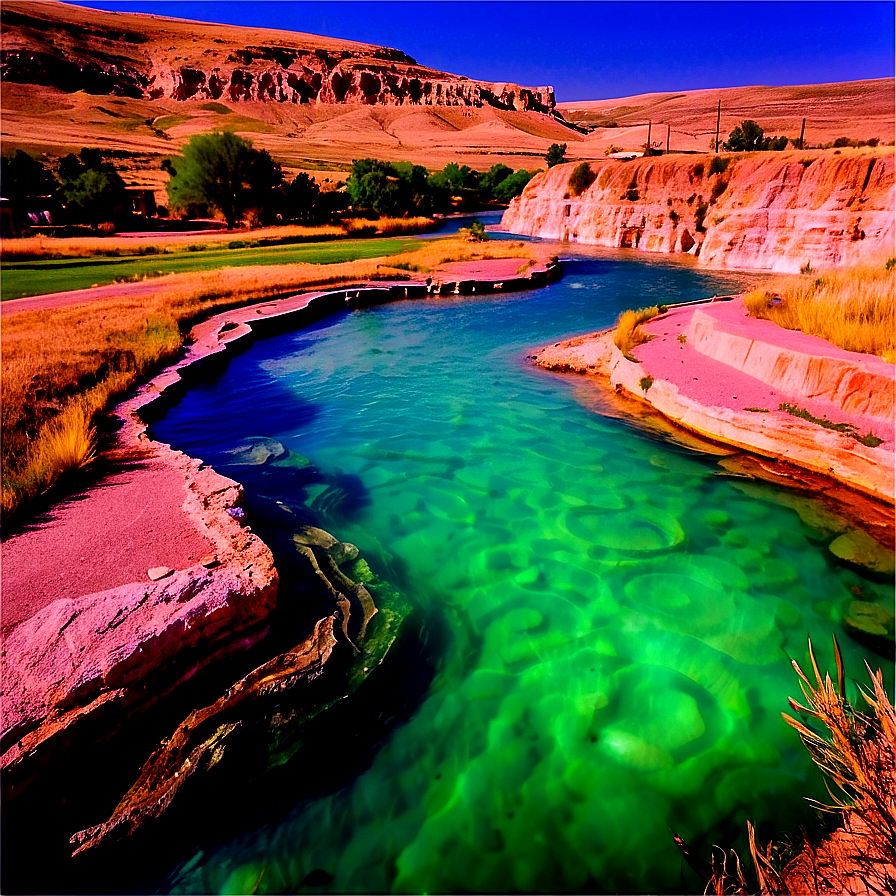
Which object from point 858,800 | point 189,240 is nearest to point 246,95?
point 189,240

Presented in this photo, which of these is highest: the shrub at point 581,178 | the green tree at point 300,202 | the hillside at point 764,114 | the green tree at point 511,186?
the hillside at point 764,114

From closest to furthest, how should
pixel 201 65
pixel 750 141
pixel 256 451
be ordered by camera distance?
pixel 256 451 → pixel 750 141 → pixel 201 65

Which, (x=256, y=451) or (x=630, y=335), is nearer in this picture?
(x=256, y=451)

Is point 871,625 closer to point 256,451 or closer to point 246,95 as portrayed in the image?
point 256,451

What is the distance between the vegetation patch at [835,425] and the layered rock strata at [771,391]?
0.06m

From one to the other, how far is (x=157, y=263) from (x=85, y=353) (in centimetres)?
1932

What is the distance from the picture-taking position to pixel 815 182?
24250 mm

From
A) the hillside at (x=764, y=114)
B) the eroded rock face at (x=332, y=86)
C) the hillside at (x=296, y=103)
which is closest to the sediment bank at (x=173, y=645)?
the hillside at (x=764, y=114)

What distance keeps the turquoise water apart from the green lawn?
17010mm

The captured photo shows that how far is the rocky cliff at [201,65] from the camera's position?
122m

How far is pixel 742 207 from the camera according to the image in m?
26.9

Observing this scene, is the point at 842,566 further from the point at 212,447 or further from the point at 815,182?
the point at 815,182

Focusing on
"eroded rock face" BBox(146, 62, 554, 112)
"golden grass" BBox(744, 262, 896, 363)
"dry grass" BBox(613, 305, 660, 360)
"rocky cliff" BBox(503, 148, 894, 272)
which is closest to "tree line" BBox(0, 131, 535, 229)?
"rocky cliff" BBox(503, 148, 894, 272)

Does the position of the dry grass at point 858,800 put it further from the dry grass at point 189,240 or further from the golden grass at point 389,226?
the golden grass at point 389,226
